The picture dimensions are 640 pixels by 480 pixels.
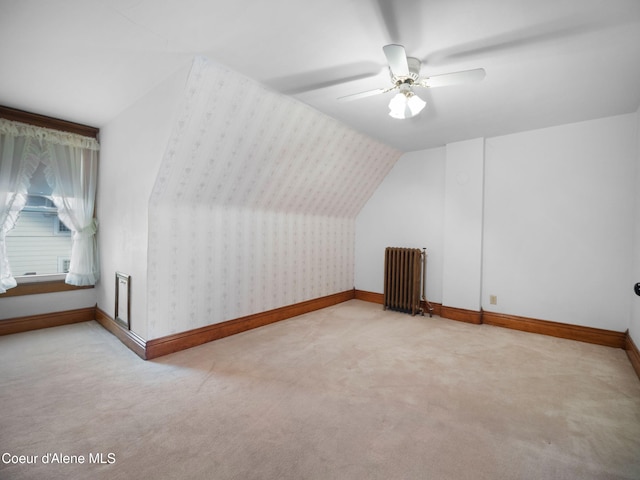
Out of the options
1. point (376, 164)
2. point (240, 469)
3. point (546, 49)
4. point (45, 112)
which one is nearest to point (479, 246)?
point (376, 164)

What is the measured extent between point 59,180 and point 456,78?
4.17m

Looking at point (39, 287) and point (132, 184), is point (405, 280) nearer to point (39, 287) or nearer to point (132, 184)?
point (132, 184)

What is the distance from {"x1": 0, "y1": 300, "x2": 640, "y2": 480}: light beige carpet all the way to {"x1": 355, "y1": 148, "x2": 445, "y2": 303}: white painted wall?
161 centimetres

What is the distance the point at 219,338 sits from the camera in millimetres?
3215

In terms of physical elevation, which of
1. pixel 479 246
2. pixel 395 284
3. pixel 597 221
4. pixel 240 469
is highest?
pixel 597 221

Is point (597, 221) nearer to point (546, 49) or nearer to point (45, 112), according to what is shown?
point (546, 49)

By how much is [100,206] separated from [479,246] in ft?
15.6

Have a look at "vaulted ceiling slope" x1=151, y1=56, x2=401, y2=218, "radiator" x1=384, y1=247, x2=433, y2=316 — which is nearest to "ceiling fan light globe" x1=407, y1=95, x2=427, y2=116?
"vaulted ceiling slope" x1=151, y1=56, x2=401, y2=218

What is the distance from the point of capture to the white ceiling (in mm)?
1719

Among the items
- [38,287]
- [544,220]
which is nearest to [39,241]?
[38,287]

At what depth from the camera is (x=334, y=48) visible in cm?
206

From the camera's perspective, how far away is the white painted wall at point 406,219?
438 centimetres

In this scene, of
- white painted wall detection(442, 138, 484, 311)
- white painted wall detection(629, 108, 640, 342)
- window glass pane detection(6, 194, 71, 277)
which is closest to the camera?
white painted wall detection(629, 108, 640, 342)

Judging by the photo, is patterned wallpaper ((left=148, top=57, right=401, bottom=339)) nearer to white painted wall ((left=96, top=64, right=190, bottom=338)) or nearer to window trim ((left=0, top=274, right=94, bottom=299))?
white painted wall ((left=96, top=64, right=190, bottom=338))
